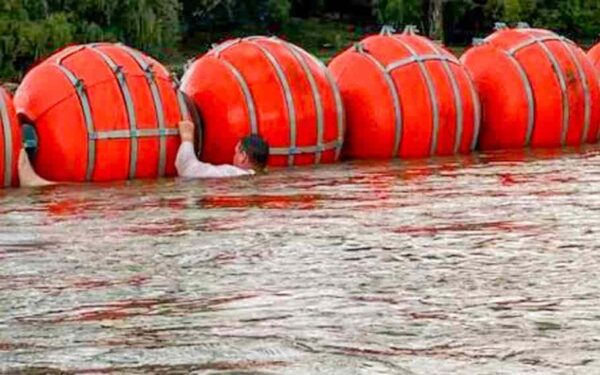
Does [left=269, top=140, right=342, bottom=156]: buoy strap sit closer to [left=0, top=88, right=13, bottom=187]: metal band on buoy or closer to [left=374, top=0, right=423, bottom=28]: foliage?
[left=0, top=88, right=13, bottom=187]: metal band on buoy

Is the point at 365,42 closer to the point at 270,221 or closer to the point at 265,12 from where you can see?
the point at 270,221

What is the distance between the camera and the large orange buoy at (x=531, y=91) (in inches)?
573

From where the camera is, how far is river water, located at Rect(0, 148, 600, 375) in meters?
4.34

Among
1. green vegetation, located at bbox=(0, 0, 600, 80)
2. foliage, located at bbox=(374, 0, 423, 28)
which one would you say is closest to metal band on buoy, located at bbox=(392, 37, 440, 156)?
green vegetation, located at bbox=(0, 0, 600, 80)

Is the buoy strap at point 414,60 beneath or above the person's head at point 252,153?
above

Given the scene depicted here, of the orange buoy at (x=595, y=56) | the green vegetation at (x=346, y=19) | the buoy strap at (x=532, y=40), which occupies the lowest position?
the green vegetation at (x=346, y=19)

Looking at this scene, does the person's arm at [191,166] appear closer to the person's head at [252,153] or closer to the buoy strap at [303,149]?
the person's head at [252,153]

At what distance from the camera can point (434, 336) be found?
15.1 ft

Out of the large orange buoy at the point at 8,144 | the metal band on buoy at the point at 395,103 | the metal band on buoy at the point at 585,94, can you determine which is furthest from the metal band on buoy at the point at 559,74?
the large orange buoy at the point at 8,144

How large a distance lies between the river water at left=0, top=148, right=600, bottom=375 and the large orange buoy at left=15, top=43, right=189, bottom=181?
1.22 metres

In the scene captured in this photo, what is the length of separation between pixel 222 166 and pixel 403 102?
2.40 metres

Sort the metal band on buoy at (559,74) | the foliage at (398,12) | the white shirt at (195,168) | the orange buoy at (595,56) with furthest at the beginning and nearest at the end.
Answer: the foliage at (398,12) → the orange buoy at (595,56) → the metal band on buoy at (559,74) → the white shirt at (195,168)

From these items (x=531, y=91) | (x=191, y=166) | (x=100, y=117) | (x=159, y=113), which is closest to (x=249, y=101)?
→ (x=159, y=113)

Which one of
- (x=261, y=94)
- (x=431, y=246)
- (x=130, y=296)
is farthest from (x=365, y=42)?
(x=130, y=296)
